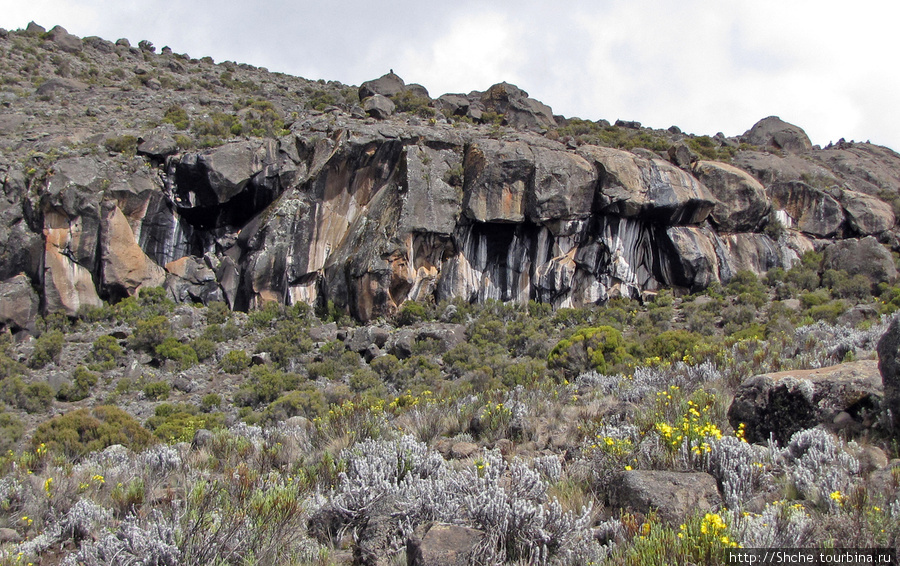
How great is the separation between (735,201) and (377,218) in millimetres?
19774

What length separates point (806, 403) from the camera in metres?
5.05

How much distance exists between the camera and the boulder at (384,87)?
145ft

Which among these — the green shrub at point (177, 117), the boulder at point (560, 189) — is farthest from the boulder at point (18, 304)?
the boulder at point (560, 189)

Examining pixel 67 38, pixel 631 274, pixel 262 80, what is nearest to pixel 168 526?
pixel 631 274

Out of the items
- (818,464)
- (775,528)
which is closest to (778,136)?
(818,464)

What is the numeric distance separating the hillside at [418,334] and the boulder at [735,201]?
0.58 ft

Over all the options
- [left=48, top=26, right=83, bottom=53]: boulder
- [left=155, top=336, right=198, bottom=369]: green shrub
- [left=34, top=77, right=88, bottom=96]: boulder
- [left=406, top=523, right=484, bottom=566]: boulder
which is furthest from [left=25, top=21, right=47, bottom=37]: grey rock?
[left=406, top=523, right=484, bottom=566]: boulder

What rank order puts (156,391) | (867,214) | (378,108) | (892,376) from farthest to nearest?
1. (378,108)
2. (867,214)
3. (156,391)
4. (892,376)

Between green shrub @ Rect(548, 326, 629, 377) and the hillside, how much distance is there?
0.39 ft

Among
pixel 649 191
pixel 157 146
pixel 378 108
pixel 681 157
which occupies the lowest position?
pixel 649 191

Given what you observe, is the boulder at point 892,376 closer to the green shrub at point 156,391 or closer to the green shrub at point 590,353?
the green shrub at point 590,353

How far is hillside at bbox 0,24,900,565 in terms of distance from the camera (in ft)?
12.4

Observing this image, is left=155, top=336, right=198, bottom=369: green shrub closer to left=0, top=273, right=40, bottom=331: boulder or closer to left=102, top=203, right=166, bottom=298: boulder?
left=102, top=203, right=166, bottom=298: boulder

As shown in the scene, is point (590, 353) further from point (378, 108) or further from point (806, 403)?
point (378, 108)
